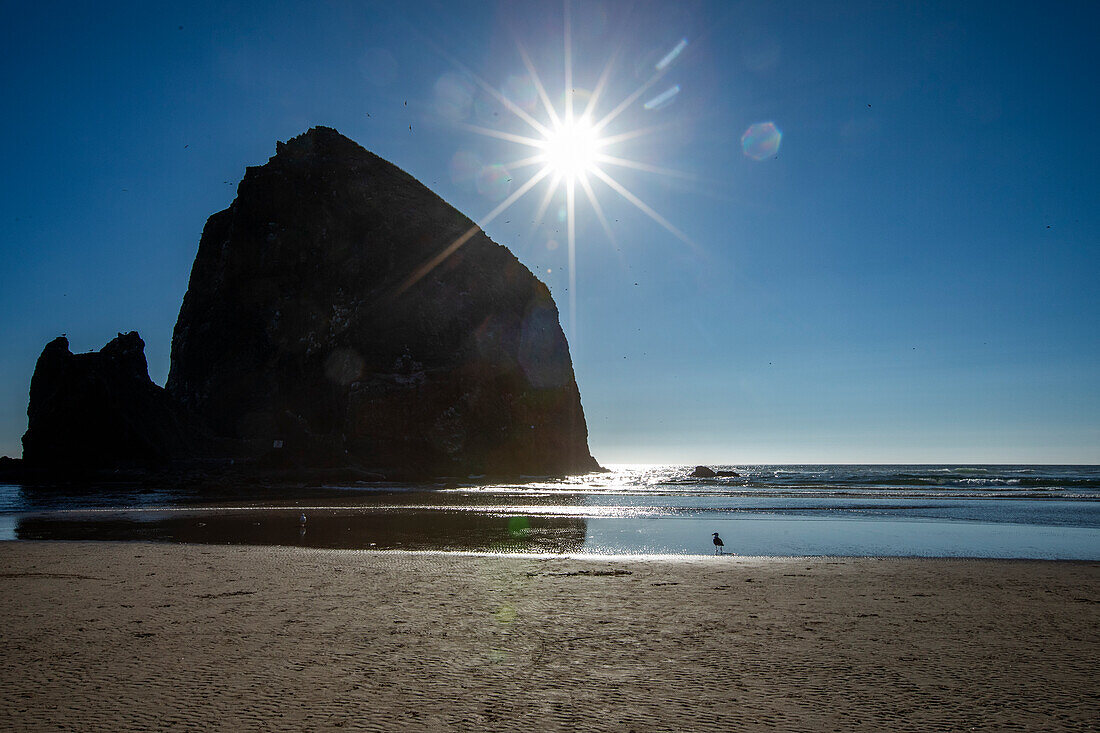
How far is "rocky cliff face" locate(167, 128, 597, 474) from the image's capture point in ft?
264

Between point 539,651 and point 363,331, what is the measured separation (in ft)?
267

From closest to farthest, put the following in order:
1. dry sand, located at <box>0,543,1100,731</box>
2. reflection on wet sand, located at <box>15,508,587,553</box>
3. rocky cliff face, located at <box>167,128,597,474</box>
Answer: dry sand, located at <box>0,543,1100,731</box>
reflection on wet sand, located at <box>15,508,587,553</box>
rocky cliff face, located at <box>167,128,597,474</box>

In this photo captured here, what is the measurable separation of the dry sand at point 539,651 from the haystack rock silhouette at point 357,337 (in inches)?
2600

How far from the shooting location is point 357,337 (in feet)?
273

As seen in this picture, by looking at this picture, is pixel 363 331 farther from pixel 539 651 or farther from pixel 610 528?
pixel 539 651

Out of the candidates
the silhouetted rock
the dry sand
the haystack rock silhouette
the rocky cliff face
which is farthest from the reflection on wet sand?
the silhouetted rock

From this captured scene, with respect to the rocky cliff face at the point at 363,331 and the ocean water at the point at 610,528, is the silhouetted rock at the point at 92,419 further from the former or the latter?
the ocean water at the point at 610,528

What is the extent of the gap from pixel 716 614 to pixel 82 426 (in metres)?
86.1

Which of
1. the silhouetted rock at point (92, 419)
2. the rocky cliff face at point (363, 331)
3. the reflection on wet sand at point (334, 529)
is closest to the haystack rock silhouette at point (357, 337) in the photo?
the rocky cliff face at point (363, 331)

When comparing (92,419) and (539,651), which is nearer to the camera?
(539,651)

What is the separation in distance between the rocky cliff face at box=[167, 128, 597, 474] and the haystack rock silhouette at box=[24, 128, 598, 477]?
229 mm

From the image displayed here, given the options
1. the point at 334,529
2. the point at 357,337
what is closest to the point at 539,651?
the point at 334,529

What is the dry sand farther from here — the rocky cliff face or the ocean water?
the rocky cliff face

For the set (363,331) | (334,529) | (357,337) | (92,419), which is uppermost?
(363,331)
